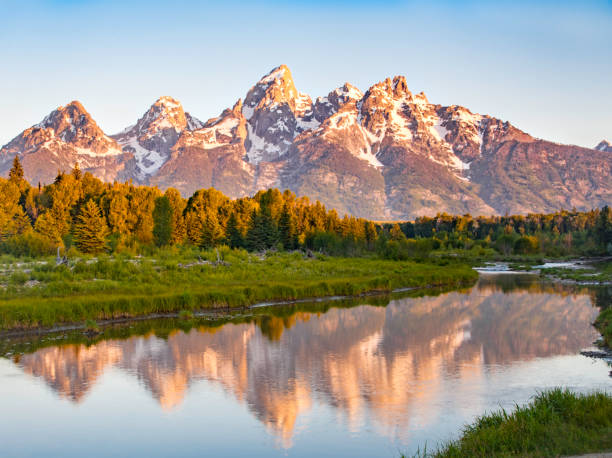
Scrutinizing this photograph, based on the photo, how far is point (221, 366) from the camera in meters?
26.1

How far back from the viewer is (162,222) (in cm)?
8169

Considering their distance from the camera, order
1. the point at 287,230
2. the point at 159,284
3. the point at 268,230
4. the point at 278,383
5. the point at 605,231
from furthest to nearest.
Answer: the point at 605,231, the point at 287,230, the point at 268,230, the point at 159,284, the point at 278,383

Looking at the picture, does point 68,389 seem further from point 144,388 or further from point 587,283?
point 587,283

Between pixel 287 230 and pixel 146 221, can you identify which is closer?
pixel 146 221

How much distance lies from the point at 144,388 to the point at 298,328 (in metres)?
14.2

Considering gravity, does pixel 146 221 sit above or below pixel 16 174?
below

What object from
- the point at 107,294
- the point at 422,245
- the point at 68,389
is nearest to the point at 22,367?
the point at 68,389

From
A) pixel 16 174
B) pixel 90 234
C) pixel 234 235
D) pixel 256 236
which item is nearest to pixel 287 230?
pixel 256 236

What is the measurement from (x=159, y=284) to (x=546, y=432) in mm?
35787

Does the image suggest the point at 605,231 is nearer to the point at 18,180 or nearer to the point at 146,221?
the point at 146,221

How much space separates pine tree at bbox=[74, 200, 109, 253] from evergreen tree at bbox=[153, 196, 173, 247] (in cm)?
1435

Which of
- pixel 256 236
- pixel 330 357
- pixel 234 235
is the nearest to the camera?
pixel 330 357

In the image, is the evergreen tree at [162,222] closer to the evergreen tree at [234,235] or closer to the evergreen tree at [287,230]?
the evergreen tree at [234,235]

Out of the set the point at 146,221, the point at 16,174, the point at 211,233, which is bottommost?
the point at 211,233
